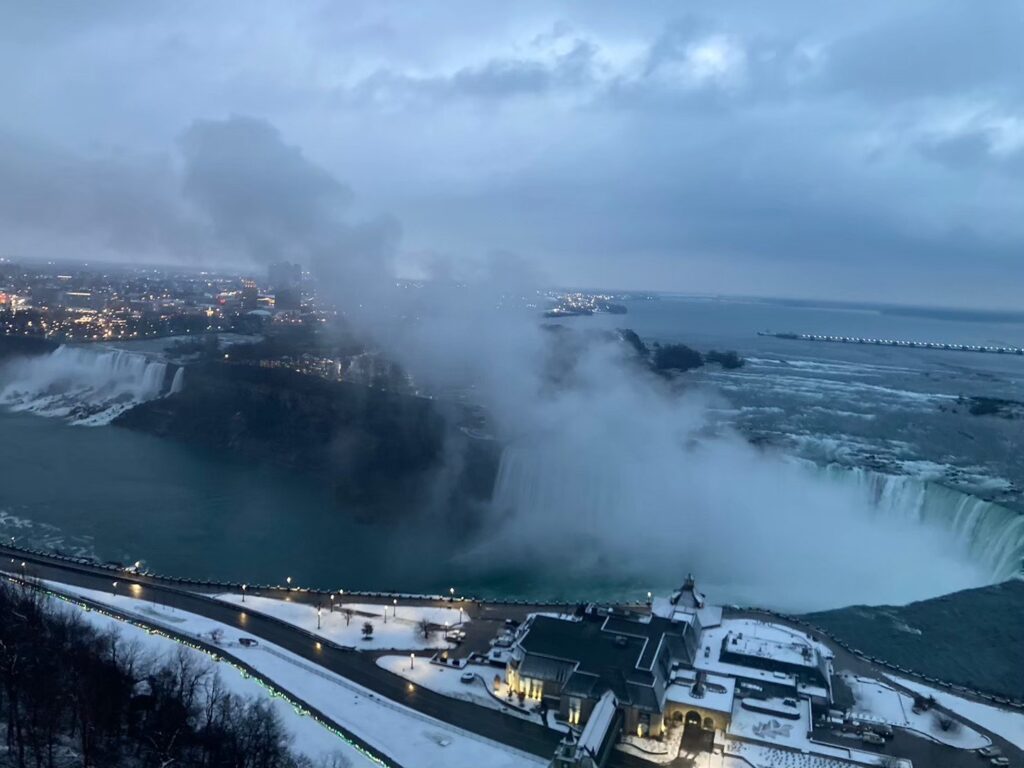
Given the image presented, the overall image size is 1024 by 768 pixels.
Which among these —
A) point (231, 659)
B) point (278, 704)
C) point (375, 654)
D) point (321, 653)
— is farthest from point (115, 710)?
point (375, 654)

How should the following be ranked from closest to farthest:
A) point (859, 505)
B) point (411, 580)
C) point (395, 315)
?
1. point (411, 580)
2. point (859, 505)
3. point (395, 315)

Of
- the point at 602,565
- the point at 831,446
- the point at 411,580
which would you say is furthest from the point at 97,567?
the point at 831,446

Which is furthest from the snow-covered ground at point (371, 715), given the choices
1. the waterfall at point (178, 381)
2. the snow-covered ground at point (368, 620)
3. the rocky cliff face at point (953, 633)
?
the waterfall at point (178, 381)

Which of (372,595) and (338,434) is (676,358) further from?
(372,595)

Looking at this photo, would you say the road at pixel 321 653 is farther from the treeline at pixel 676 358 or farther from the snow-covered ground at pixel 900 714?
the treeline at pixel 676 358

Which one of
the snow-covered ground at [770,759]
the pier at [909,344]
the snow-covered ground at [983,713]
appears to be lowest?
the snow-covered ground at [770,759]

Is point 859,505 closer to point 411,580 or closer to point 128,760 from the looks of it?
point 411,580
